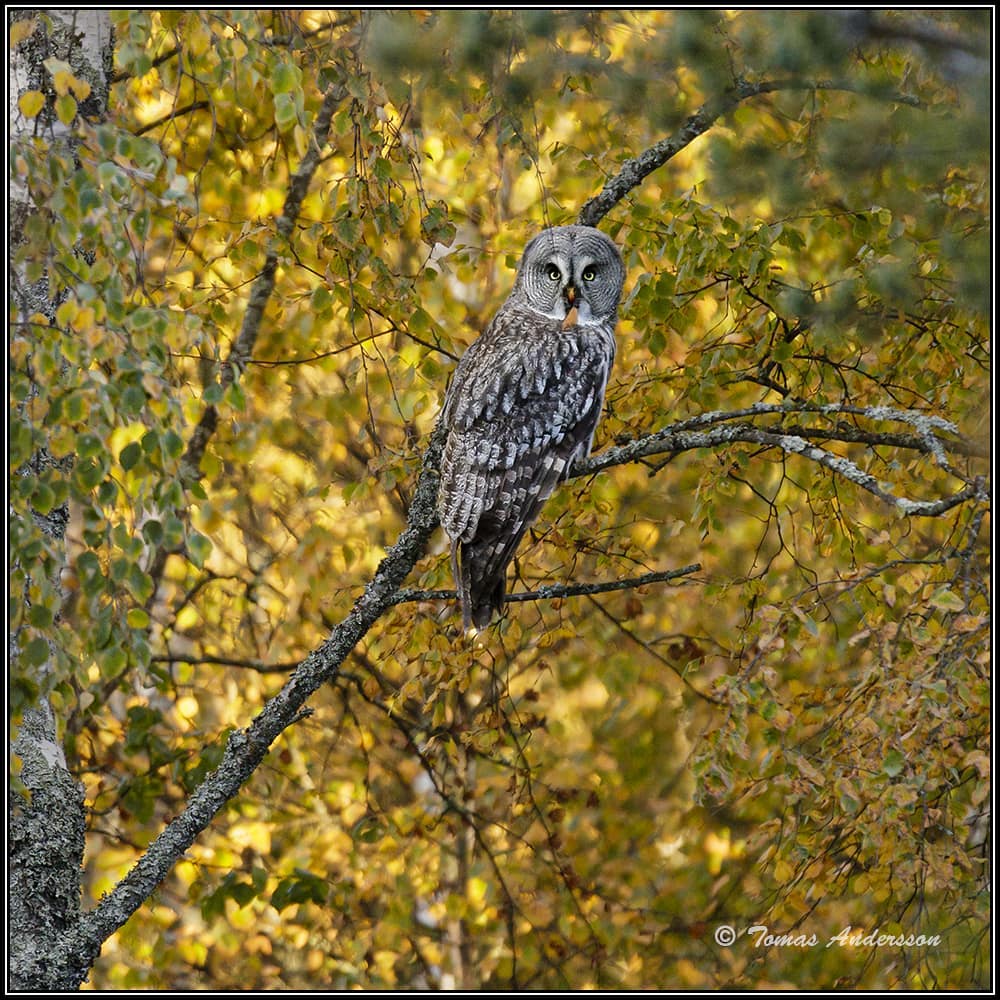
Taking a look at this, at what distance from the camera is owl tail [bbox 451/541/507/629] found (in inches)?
164

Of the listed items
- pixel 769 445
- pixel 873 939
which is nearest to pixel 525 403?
pixel 769 445

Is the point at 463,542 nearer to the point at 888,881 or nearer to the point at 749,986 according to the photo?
the point at 888,881

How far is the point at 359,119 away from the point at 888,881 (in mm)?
3176

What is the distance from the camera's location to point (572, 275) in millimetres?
4664

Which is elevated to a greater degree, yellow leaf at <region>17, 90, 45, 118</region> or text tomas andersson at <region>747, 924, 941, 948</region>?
yellow leaf at <region>17, 90, 45, 118</region>

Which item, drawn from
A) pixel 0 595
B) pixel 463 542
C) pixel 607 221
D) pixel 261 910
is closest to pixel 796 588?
pixel 607 221

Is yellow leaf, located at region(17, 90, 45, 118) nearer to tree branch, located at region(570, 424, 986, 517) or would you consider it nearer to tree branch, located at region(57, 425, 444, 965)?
tree branch, located at region(57, 425, 444, 965)

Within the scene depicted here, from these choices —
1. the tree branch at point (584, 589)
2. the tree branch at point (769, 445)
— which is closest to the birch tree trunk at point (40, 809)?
the tree branch at point (584, 589)

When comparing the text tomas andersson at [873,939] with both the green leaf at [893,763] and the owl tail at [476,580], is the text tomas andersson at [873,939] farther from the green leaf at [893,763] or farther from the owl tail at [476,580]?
the owl tail at [476,580]

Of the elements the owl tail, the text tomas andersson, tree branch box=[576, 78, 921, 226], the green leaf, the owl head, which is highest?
the owl head

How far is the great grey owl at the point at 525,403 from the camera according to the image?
417cm

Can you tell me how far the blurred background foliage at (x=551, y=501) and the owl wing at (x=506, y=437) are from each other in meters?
0.34

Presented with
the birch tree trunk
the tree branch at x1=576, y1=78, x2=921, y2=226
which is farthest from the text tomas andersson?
the tree branch at x1=576, y1=78, x2=921, y2=226

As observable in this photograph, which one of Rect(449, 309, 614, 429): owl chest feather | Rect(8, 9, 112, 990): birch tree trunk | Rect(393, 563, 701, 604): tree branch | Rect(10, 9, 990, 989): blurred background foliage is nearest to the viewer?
Rect(10, 9, 990, 989): blurred background foliage
